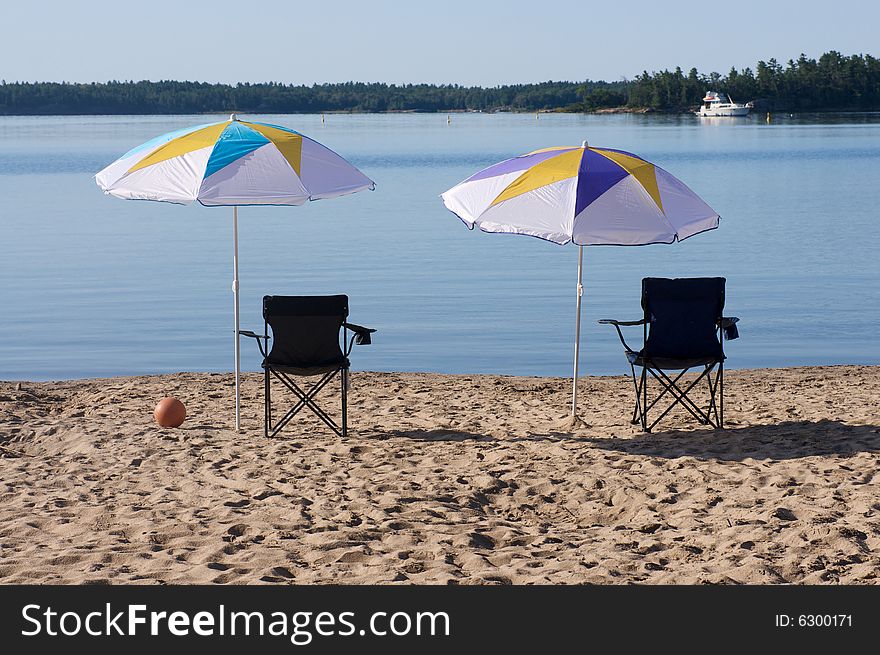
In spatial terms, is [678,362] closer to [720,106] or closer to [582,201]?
[582,201]

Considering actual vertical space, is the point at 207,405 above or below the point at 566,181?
below

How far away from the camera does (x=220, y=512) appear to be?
5.38 meters

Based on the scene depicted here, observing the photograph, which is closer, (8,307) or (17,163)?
(8,307)

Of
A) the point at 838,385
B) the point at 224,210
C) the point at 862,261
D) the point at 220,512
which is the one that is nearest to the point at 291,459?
the point at 220,512

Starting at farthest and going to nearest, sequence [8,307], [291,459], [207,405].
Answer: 1. [8,307]
2. [207,405]
3. [291,459]

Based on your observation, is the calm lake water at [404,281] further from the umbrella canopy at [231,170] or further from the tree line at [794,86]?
the tree line at [794,86]

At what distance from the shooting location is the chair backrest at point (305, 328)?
683 centimetres

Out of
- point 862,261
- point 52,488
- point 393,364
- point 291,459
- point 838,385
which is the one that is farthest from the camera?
point 862,261

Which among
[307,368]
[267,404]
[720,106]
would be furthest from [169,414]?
[720,106]

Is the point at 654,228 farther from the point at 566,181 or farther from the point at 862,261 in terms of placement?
the point at 862,261

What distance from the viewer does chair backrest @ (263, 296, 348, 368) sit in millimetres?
6828

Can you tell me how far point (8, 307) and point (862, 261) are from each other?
42.4ft

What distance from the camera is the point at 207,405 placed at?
819 centimetres

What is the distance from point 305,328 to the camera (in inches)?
272
